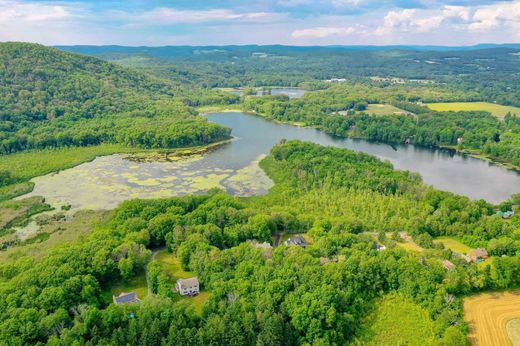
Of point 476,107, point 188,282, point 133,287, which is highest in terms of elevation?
point 476,107

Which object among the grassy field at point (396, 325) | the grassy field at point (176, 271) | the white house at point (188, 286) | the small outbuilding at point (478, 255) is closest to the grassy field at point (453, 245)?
the small outbuilding at point (478, 255)

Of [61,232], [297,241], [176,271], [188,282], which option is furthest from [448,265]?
[61,232]

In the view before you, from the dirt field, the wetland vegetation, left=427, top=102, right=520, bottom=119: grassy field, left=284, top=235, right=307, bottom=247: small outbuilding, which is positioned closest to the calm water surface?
the wetland vegetation

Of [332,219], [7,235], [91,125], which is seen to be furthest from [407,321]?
[91,125]

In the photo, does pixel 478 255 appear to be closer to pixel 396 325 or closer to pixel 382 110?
pixel 396 325

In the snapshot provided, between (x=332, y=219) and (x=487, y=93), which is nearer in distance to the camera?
(x=332, y=219)

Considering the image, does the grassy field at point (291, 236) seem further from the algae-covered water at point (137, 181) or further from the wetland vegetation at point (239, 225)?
the algae-covered water at point (137, 181)

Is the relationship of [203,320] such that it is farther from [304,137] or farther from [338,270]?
[304,137]
